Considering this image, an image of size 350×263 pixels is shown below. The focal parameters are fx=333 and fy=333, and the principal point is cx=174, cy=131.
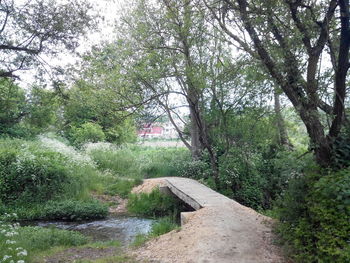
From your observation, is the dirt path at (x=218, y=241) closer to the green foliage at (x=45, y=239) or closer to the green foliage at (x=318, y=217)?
the green foliage at (x=318, y=217)

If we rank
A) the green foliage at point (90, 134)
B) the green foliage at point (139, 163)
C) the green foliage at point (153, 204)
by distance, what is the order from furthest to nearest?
the green foliage at point (90, 134) → the green foliage at point (139, 163) → the green foliage at point (153, 204)

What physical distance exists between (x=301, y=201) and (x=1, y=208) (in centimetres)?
927

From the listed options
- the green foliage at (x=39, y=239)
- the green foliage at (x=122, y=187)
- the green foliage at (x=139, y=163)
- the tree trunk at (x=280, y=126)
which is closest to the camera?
the green foliage at (x=39, y=239)

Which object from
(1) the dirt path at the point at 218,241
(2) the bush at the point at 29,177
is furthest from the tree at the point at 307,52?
(2) the bush at the point at 29,177

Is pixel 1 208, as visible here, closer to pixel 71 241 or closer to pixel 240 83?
pixel 71 241

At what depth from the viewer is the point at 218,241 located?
5.65 metres

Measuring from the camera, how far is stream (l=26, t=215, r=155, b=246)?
866 cm

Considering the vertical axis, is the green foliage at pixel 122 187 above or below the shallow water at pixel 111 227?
above

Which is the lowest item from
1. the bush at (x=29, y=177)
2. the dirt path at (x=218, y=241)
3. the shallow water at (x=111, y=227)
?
the shallow water at (x=111, y=227)

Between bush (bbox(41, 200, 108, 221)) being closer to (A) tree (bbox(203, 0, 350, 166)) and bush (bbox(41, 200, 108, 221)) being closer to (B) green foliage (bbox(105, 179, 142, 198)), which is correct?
(B) green foliage (bbox(105, 179, 142, 198))

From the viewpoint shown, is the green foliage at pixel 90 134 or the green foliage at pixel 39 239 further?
the green foliage at pixel 90 134

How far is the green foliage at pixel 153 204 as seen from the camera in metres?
11.4

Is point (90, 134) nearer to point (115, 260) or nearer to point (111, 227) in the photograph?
point (111, 227)

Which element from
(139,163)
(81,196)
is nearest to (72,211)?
(81,196)
